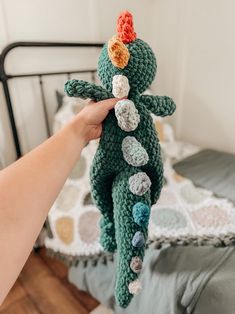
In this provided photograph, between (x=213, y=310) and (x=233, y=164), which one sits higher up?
(x=213, y=310)

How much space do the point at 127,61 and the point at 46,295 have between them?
121 cm

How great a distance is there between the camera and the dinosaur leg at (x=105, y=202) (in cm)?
56

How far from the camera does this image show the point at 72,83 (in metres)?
0.49

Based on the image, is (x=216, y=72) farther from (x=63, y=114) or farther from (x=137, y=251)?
(x=137, y=251)

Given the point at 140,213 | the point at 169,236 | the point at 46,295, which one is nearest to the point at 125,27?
the point at 140,213

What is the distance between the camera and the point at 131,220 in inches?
20.2

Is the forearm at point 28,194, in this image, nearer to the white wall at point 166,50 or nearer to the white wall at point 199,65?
the white wall at point 166,50

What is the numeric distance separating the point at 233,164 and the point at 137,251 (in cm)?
118

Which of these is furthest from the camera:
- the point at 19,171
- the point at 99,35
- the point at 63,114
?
the point at 99,35

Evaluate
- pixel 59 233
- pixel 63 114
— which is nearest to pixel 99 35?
pixel 63 114

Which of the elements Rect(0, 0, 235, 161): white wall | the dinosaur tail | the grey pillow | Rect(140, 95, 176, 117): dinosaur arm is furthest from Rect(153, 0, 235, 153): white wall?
the dinosaur tail

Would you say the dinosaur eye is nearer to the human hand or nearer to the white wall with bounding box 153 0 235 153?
the human hand

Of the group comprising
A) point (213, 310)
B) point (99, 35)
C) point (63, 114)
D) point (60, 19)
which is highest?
point (60, 19)

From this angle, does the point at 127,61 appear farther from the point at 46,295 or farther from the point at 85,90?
the point at 46,295
